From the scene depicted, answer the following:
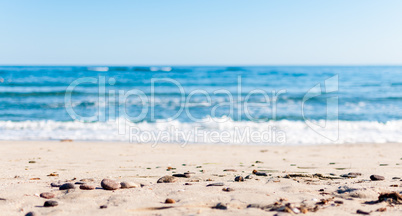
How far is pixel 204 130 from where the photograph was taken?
9.75 meters

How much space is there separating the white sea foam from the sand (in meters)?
1.35

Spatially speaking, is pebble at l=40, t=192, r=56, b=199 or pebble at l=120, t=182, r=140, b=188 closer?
pebble at l=40, t=192, r=56, b=199

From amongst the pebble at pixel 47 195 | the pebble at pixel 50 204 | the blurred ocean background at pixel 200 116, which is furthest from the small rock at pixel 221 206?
the blurred ocean background at pixel 200 116

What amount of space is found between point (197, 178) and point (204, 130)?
595 centimetres

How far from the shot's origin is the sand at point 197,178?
2.70m

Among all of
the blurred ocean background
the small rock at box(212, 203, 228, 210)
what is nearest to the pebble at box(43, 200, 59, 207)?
the small rock at box(212, 203, 228, 210)

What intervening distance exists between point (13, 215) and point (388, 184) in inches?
135

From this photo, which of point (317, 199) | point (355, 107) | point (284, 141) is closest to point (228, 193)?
point (317, 199)

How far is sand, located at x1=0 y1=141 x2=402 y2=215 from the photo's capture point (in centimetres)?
270

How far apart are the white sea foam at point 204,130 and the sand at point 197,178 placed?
1346mm

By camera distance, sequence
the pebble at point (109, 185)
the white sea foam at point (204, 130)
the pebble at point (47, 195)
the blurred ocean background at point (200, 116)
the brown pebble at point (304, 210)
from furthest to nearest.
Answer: the blurred ocean background at point (200, 116), the white sea foam at point (204, 130), the pebble at point (109, 185), the pebble at point (47, 195), the brown pebble at point (304, 210)

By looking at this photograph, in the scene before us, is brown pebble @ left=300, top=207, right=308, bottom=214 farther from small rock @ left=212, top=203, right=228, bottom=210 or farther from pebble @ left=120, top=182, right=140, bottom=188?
pebble @ left=120, top=182, right=140, bottom=188

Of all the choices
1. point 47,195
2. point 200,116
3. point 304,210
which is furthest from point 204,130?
point 304,210

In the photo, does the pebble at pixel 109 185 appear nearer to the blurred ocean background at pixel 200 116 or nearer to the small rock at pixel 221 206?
the small rock at pixel 221 206
